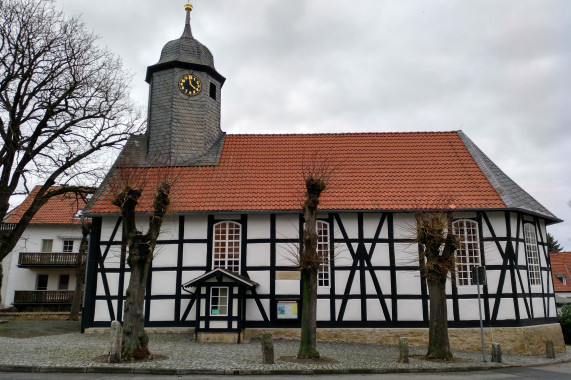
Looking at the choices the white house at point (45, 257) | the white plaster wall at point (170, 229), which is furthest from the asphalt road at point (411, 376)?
the white house at point (45, 257)

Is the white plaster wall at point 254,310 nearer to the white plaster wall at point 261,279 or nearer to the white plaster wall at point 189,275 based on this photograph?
the white plaster wall at point 261,279

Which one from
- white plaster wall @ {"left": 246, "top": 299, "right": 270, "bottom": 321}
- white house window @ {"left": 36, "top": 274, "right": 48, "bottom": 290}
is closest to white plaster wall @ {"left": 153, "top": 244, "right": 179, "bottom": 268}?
white plaster wall @ {"left": 246, "top": 299, "right": 270, "bottom": 321}

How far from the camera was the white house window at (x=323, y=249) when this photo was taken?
16.8 metres

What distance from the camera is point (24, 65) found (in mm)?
16719

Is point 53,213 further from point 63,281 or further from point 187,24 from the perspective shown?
point 187,24

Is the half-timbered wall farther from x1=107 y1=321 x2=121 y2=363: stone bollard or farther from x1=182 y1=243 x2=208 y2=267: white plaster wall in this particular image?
x1=107 y1=321 x2=121 y2=363: stone bollard

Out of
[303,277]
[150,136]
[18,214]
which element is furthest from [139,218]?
[18,214]

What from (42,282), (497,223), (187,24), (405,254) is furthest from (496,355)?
(42,282)

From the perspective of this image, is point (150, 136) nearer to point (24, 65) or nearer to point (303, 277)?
point (24, 65)

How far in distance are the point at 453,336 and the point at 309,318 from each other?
636cm

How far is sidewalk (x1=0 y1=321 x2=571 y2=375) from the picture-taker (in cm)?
1056

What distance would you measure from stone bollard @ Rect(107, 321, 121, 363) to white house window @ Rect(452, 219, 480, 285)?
11014 millimetres

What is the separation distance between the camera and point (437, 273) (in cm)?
1324

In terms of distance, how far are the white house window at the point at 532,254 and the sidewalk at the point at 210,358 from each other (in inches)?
107
